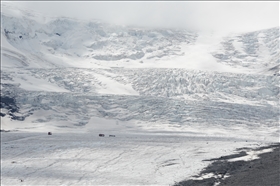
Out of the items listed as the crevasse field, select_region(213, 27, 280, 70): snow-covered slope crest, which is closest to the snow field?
the crevasse field

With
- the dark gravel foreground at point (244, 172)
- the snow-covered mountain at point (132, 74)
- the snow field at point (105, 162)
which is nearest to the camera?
the dark gravel foreground at point (244, 172)

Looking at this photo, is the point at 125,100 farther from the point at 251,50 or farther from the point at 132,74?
the point at 251,50

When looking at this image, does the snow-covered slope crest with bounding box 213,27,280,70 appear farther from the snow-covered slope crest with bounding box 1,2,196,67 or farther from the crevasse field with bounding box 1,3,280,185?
the snow-covered slope crest with bounding box 1,2,196,67

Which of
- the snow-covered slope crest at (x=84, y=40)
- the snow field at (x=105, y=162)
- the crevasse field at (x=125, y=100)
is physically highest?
the snow-covered slope crest at (x=84, y=40)

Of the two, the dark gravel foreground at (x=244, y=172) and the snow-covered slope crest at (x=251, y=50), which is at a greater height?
the snow-covered slope crest at (x=251, y=50)

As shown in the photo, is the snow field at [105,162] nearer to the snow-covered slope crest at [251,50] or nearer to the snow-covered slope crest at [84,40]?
the snow-covered slope crest at [251,50]

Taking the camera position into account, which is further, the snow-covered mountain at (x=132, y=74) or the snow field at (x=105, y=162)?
the snow-covered mountain at (x=132, y=74)

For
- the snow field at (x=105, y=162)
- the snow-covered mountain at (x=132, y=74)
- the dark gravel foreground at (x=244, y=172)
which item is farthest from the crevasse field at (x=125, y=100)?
the dark gravel foreground at (x=244, y=172)
